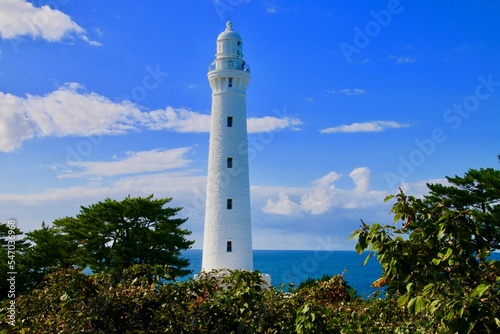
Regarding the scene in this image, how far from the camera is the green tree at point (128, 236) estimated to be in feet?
78.7

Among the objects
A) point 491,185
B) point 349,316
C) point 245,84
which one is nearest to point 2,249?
point 245,84

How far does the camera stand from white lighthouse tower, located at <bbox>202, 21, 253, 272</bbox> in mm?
24672

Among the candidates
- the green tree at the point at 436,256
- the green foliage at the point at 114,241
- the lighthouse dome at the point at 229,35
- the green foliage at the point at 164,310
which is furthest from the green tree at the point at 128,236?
the green tree at the point at 436,256

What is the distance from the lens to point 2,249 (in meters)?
22.8

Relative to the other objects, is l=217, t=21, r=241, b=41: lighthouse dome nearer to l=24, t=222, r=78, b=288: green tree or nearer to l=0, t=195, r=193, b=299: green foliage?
l=0, t=195, r=193, b=299: green foliage

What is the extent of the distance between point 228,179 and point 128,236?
5.74 m

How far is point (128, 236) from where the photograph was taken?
974 inches

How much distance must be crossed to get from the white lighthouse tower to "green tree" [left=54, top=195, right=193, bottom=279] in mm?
1871

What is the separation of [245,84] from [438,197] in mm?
11510

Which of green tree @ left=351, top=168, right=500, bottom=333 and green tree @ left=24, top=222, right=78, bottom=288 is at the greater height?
green tree @ left=24, top=222, right=78, bottom=288

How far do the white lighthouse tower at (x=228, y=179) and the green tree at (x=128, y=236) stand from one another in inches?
73.7

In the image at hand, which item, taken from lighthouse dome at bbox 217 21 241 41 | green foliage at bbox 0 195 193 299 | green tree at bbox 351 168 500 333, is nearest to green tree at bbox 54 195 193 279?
green foliage at bbox 0 195 193 299

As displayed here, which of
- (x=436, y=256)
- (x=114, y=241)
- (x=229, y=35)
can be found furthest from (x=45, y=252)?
(x=436, y=256)

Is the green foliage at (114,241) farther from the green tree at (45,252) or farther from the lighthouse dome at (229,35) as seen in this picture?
the lighthouse dome at (229,35)
